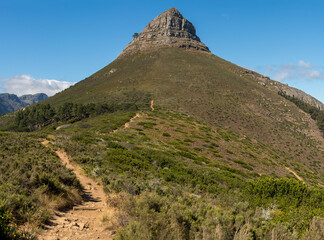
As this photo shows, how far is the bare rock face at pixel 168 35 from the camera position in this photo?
12700 cm

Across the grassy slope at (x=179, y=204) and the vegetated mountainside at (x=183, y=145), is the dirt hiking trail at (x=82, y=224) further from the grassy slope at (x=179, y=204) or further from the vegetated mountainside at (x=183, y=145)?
the grassy slope at (x=179, y=204)

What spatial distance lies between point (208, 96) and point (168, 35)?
74371mm

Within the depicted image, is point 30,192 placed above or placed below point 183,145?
above

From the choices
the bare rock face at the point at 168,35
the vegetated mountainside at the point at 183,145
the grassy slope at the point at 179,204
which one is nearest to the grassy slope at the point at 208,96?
the vegetated mountainside at the point at 183,145

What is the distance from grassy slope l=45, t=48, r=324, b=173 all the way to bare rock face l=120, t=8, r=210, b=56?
12389 millimetres

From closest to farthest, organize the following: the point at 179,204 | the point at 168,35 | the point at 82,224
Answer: the point at 179,204 → the point at 82,224 → the point at 168,35

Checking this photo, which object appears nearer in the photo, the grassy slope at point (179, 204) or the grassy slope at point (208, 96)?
the grassy slope at point (179, 204)

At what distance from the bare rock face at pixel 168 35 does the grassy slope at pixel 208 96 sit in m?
12.4

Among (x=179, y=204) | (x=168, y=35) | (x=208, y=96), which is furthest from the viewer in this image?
(x=168, y=35)

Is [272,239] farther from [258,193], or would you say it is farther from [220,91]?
[220,91]

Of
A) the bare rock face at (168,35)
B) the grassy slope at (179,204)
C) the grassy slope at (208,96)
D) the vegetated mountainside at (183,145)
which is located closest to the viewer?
the grassy slope at (179,204)

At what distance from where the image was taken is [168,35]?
5236 inches

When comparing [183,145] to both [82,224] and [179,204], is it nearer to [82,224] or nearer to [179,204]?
[179,204]

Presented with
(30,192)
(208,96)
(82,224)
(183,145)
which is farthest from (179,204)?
(208,96)
